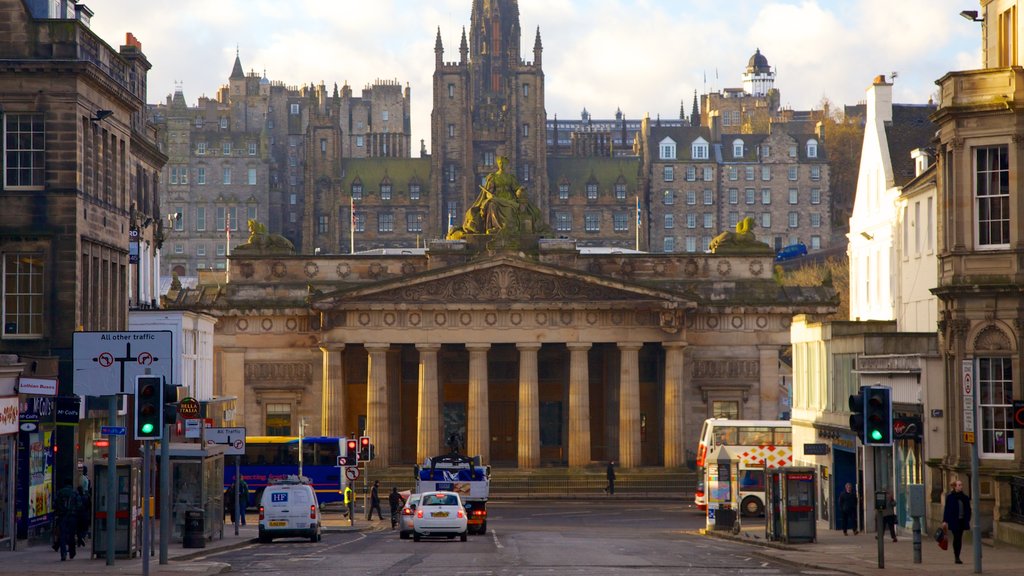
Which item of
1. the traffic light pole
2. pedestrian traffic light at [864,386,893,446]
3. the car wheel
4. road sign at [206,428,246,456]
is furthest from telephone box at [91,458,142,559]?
the car wheel

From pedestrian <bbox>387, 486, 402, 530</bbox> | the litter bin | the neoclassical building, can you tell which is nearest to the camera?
the litter bin

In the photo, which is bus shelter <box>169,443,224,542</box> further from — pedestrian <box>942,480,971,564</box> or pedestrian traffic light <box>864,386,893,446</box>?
pedestrian traffic light <box>864,386,893,446</box>

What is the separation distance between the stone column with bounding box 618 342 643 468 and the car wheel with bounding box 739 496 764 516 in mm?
23421

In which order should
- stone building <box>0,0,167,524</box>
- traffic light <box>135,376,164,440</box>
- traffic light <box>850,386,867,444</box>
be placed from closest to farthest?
traffic light <box>135,376,164,440</box>
traffic light <box>850,386,867,444</box>
stone building <box>0,0,167,524</box>

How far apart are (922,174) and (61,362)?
103ft

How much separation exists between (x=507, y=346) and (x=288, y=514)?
53212 mm

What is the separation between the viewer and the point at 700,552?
51.1 m

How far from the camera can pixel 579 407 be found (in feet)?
344

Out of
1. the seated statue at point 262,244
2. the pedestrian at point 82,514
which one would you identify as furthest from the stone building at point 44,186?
the seated statue at point 262,244

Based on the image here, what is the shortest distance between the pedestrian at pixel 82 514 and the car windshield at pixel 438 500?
12.1 meters

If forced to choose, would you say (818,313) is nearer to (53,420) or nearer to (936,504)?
(936,504)

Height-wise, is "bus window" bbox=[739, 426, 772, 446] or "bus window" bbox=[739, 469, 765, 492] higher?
"bus window" bbox=[739, 426, 772, 446]

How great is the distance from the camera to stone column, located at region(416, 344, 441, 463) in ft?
340

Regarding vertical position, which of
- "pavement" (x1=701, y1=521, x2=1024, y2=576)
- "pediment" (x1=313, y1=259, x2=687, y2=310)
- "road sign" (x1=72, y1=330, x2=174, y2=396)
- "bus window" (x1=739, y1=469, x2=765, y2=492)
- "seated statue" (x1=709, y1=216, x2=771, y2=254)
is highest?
"seated statue" (x1=709, y1=216, x2=771, y2=254)
